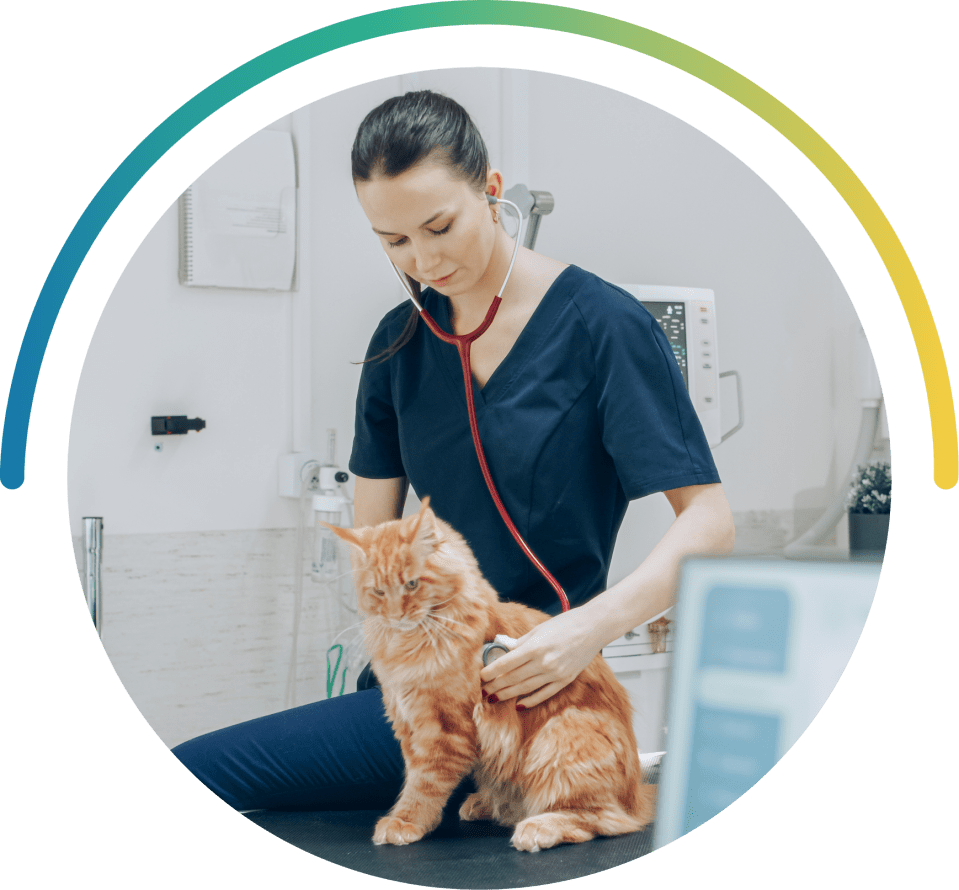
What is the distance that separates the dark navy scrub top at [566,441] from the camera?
3.65ft

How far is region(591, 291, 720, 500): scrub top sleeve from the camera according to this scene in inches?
43.5

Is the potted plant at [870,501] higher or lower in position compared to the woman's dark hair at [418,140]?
lower

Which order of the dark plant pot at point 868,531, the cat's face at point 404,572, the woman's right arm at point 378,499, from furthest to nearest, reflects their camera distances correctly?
1. the dark plant pot at point 868,531
2. the woman's right arm at point 378,499
3. the cat's face at point 404,572

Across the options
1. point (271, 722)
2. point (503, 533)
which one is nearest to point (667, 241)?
A: point (503, 533)

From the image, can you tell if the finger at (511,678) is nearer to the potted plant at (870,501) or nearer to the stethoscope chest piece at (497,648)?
the stethoscope chest piece at (497,648)

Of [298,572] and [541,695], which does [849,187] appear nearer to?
[541,695]

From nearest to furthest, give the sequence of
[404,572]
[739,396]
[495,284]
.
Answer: [404,572], [495,284], [739,396]

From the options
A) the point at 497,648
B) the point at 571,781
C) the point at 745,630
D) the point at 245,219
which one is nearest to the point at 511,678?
the point at 497,648

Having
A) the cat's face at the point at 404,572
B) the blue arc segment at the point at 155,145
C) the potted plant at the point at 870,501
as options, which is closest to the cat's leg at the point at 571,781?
the cat's face at the point at 404,572

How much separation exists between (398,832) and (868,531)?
2.74 ft

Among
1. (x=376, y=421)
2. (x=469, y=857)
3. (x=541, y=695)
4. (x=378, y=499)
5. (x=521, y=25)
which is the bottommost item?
(x=469, y=857)

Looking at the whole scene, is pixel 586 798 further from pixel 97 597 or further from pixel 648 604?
pixel 97 597

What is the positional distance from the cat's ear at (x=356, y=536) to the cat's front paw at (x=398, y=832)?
0.36m

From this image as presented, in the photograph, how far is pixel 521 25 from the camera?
4.08 feet
